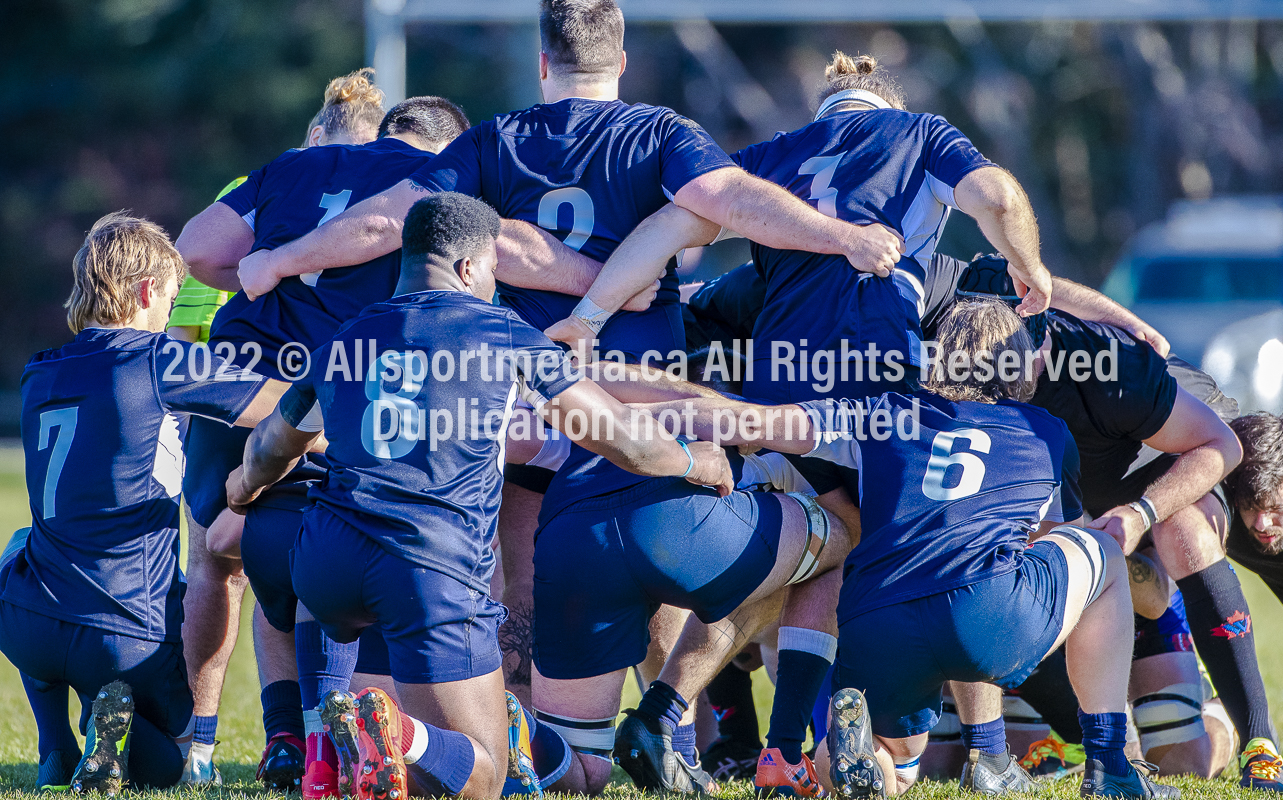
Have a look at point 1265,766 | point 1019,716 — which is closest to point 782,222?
point 1019,716

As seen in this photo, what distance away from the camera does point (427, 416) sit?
11.6 ft

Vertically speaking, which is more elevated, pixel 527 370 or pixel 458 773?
pixel 527 370

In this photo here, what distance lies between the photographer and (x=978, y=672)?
366cm

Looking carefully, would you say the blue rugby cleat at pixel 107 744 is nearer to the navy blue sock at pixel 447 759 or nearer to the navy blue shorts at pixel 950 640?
the navy blue sock at pixel 447 759

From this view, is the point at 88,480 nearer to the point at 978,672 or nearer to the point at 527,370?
the point at 527,370

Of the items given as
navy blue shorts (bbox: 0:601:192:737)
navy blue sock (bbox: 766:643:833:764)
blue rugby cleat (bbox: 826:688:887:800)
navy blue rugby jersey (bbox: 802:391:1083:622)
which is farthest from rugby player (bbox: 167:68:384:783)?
navy blue rugby jersey (bbox: 802:391:1083:622)

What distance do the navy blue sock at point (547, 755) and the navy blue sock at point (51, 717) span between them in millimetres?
1405

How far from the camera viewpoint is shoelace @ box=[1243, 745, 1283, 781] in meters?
4.14

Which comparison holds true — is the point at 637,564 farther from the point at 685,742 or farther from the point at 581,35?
the point at 581,35

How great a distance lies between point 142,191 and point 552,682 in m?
25.8

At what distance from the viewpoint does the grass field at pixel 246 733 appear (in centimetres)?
397

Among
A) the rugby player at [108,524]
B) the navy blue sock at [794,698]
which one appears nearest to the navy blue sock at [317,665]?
the rugby player at [108,524]

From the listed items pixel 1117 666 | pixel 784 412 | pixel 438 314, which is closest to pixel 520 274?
pixel 438 314

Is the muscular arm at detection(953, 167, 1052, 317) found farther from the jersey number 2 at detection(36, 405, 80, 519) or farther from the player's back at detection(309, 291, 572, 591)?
the jersey number 2 at detection(36, 405, 80, 519)
